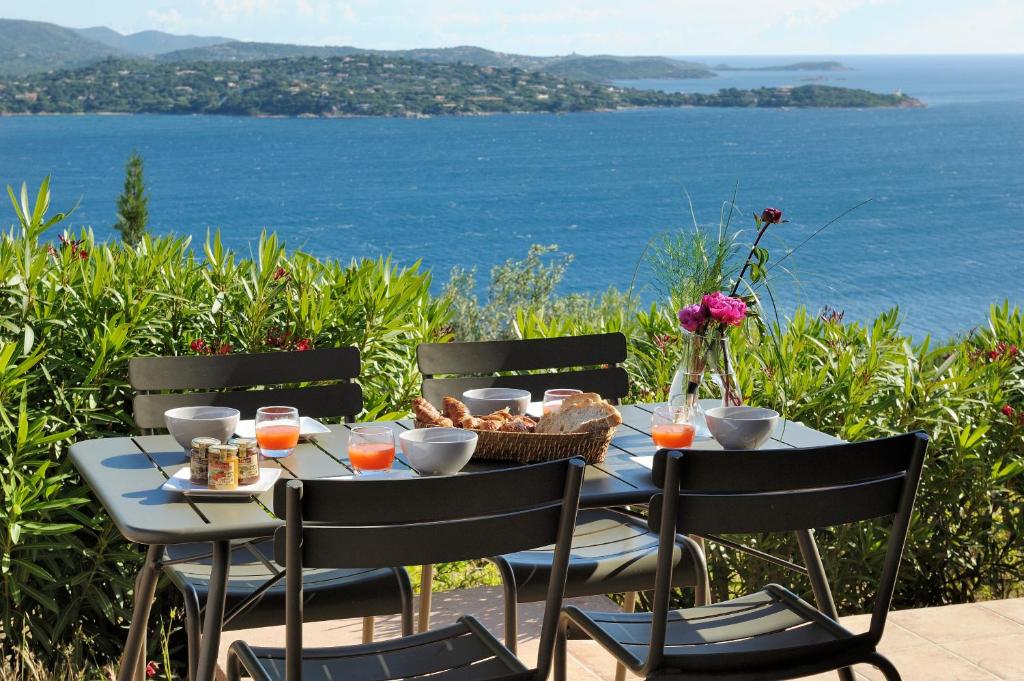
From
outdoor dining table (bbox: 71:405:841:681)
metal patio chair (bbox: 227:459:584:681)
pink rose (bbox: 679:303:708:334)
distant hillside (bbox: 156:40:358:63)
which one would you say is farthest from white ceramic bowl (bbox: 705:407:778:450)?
distant hillside (bbox: 156:40:358:63)

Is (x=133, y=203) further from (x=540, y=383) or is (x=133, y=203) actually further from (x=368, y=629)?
(x=368, y=629)

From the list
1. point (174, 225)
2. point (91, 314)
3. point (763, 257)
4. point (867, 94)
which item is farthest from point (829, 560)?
point (867, 94)

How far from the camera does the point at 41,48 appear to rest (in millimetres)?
90500

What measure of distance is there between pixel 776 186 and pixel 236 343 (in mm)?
55334

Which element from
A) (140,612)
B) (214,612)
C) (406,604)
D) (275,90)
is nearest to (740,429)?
(406,604)

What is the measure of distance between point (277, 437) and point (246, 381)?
1.91ft

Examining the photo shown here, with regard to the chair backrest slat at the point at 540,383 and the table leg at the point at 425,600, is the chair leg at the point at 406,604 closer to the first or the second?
the table leg at the point at 425,600

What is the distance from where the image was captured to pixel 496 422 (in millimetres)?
2285

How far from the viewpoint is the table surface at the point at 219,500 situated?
1774 millimetres

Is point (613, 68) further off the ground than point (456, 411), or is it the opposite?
point (613, 68)

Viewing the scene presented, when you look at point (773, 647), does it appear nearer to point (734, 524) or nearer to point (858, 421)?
point (734, 524)

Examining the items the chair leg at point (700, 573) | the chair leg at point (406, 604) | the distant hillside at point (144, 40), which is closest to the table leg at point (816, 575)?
the chair leg at point (700, 573)

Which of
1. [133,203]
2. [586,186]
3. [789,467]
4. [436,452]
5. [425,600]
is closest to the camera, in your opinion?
[789,467]

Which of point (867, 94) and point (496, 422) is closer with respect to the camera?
point (496, 422)
